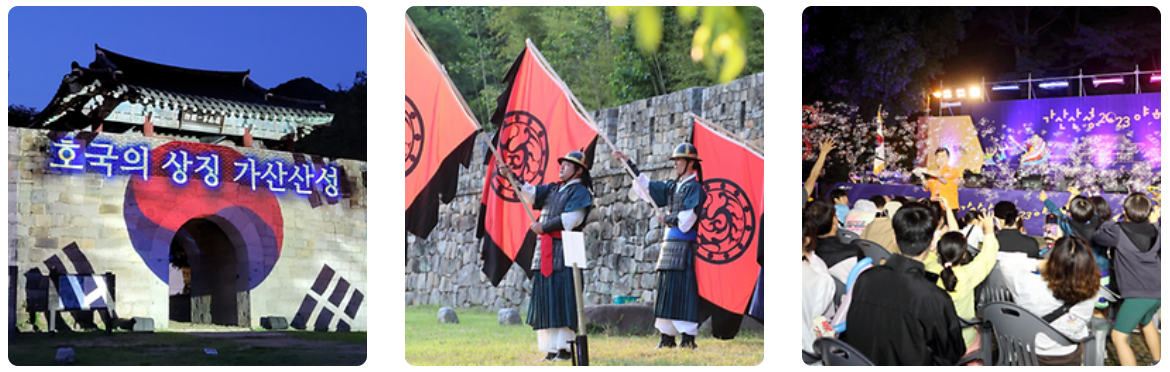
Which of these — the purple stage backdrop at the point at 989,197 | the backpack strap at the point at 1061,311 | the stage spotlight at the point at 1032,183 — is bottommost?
the backpack strap at the point at 1061,311

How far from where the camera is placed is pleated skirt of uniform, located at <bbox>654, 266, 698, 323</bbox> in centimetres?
540

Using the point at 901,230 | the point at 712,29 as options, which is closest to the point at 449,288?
the point at 712,29

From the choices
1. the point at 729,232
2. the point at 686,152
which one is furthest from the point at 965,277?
the point at 686,152

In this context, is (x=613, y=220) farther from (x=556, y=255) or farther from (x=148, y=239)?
(x=148, y=239)

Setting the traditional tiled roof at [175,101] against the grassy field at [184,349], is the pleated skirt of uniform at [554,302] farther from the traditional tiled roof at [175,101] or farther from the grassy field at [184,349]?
the traditional tiled roof at [175,101]

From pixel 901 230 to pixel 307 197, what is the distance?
4584 mm

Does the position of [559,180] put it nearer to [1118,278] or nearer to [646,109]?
[646,109]

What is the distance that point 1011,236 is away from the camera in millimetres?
5480

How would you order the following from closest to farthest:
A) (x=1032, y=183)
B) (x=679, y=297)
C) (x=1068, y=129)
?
(x=679, y=297) < (x=1032, y=183) < (x=1068, y=129)

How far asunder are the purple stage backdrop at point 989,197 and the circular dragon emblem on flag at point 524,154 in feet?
6.93

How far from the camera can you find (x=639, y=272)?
22.9 feet

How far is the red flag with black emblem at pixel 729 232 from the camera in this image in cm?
532

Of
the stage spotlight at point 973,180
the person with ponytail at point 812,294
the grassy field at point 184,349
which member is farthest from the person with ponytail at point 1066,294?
the grassy field at point 184,349

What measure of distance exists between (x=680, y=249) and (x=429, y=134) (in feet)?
4.92
